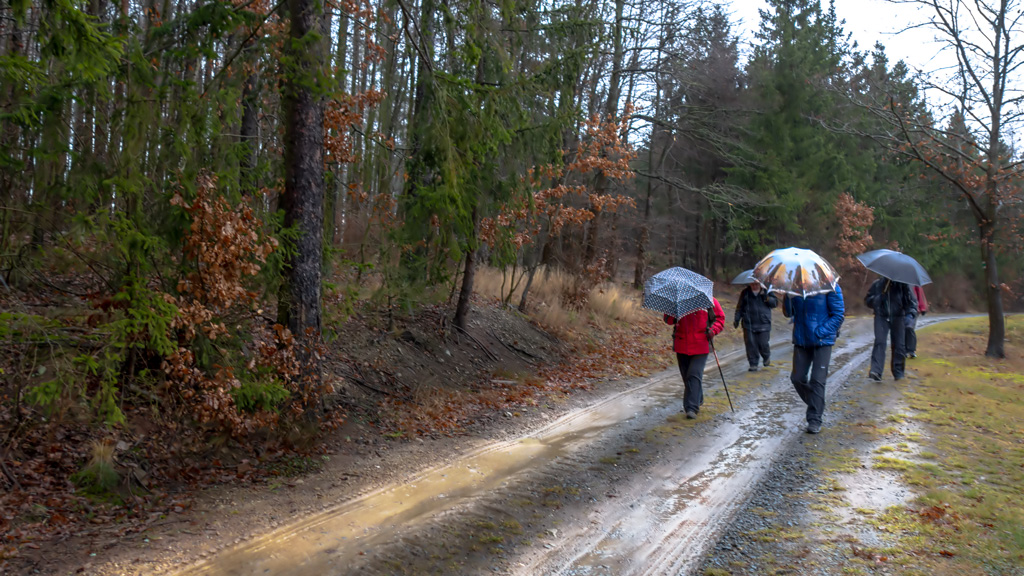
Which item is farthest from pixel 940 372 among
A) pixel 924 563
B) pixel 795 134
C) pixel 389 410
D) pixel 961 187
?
pixel 795 134

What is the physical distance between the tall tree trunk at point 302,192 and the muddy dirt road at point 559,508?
209 centimetres

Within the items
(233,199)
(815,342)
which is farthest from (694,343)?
(233,199)

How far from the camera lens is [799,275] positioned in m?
8.26

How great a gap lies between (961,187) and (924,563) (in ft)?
47.7

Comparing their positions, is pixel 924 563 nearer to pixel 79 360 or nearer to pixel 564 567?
pixel 564 567

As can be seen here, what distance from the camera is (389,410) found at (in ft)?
28.4

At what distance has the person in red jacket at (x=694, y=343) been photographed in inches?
346

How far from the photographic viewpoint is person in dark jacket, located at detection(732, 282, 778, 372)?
514 inches

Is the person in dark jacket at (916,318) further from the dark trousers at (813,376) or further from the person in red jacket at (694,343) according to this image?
the person in red jacket at (694,343)

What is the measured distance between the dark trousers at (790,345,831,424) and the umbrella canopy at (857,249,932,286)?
343 cm

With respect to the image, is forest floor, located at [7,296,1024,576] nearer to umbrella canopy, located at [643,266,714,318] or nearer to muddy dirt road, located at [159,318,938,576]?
muddy dirt road, located at [159,318,938,576]

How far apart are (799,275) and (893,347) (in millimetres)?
4970

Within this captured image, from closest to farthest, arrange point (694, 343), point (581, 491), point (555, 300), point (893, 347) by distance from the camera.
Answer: point (581, 491), point (694, 343), point (893, 347), point (555, 300)

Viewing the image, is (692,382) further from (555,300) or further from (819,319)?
(555,300)
